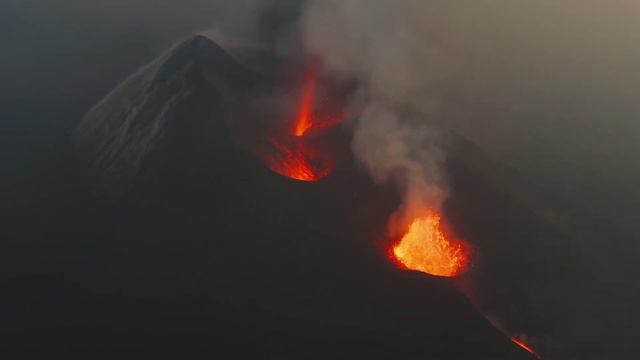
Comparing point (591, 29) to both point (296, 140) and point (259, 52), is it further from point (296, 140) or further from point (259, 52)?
point (296, 140)

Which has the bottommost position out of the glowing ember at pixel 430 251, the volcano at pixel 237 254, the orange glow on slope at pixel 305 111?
the volcano at pixel 237 254

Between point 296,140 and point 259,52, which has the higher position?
point 259,52

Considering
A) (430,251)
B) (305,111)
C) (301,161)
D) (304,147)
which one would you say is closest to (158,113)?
(305,111)

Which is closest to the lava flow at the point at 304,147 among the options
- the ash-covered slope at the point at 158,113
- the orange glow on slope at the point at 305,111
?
the orange glow on slope at the point at 305,111

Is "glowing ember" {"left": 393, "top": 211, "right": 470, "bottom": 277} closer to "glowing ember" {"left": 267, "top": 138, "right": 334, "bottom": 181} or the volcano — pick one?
the volcano

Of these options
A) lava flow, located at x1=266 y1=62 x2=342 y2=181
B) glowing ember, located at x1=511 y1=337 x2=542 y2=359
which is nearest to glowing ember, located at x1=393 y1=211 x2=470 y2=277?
glowing ember, located at x1=511 y1=337 x2=542 y2=359

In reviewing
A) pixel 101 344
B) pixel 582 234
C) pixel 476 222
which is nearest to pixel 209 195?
pixel 101 344

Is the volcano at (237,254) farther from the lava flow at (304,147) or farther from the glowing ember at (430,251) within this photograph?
the glowing ember at (430,251)
